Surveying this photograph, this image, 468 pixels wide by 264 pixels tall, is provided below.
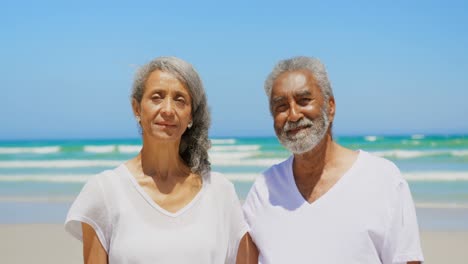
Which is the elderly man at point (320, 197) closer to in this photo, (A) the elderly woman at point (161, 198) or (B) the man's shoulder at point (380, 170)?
(B) the man's shoulder at point (380, 170)

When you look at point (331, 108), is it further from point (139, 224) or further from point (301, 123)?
point (139, 224)

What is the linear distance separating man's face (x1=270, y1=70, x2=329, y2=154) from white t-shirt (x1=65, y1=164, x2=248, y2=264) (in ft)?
2.38

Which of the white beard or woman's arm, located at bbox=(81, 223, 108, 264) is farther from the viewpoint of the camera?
the white beard

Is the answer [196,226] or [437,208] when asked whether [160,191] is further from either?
[437,208]

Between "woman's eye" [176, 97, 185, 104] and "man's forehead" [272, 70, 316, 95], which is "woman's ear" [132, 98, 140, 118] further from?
"man's forehead" [272, 70, 316, 95]

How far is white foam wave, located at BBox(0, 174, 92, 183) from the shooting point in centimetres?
2084

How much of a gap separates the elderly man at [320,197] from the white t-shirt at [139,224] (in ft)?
1.69

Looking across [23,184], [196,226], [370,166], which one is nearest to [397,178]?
[370,166]

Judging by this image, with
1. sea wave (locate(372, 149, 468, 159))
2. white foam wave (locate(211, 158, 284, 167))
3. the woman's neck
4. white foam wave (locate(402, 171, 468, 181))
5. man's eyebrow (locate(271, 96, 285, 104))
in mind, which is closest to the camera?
the woman's neck

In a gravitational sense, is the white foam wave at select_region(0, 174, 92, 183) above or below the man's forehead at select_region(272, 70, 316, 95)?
below

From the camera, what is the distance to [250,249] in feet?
13.2

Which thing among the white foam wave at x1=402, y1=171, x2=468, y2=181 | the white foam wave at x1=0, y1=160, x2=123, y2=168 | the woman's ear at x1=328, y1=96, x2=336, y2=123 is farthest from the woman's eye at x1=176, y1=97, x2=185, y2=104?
the white foam wave at x1=0, y1=160, x2=123, y2=168

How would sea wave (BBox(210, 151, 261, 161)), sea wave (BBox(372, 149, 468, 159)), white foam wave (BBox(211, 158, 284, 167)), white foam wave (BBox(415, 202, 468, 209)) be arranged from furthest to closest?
sea wave (BBox(210, 151, 261, 161)), sea wave (BBox(372, 149, 468, 159)), white foam wave (BBox(211, 158, 284, 167)), white foam wave (BBox(415, 202, 468, 209))

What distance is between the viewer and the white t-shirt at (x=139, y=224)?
3.35 meters
